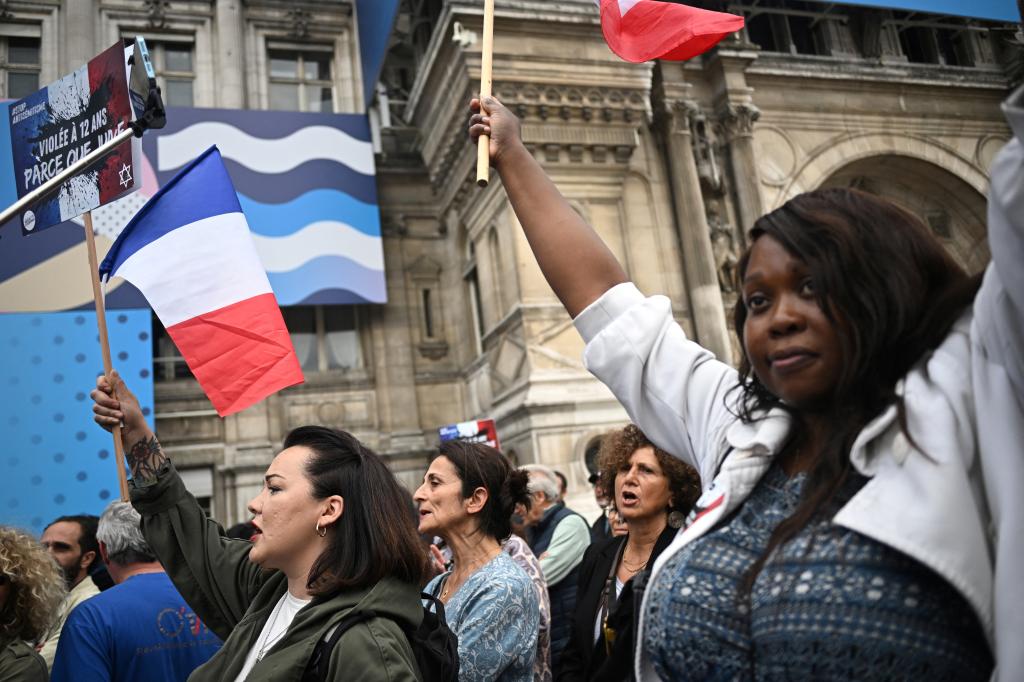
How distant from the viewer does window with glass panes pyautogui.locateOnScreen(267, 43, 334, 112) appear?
15.2 m

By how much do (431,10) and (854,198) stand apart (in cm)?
1479

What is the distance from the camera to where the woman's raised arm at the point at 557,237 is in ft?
5.59

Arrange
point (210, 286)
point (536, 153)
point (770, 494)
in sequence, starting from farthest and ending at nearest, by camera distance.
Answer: point (536, 153)
point (210, 286)
point (770, 494)

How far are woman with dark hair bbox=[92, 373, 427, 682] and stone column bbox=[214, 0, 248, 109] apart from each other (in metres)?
12.9

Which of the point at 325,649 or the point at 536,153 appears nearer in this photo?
the point at 325,649

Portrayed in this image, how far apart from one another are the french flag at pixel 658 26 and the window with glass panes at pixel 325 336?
38.1 ft

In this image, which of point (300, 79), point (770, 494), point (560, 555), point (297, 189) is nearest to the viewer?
point (770, 494)

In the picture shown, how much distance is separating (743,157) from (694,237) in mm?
1880

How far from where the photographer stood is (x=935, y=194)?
15.5 metres

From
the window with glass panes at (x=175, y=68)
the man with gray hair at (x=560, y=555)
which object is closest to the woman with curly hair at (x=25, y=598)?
the man with gray hair at (x=560, y=555)

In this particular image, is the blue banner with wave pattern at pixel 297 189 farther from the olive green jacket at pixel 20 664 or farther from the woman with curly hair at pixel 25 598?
the olive green jacket at pixel 20 664

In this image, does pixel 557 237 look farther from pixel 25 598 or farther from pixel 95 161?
pixel 95 161

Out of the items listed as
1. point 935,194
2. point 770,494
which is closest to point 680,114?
point 935,194

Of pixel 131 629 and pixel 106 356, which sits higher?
pixel 106 356
